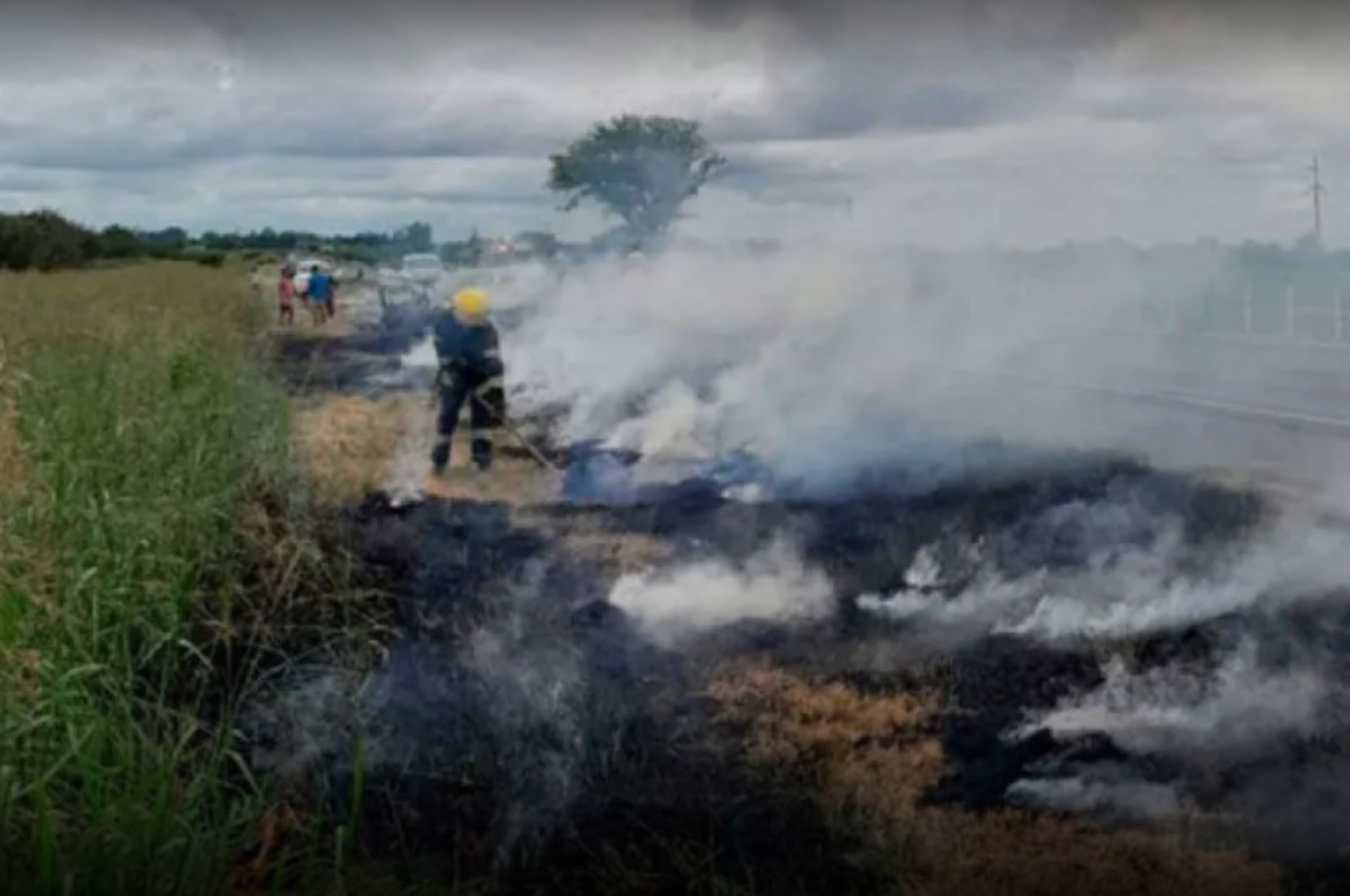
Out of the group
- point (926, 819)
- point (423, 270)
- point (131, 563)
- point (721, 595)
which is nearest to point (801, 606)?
point (721, 595)

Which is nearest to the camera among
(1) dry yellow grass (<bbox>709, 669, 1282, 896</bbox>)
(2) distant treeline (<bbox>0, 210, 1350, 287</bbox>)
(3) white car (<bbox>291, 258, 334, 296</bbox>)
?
(1) dry yellow grass (<bbox>709, 669, 1282, 896</bbox>)

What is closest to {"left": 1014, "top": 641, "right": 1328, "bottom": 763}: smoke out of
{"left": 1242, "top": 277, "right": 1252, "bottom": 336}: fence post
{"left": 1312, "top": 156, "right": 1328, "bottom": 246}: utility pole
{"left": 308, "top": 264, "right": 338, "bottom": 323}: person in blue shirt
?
{"left": 1242, "top": 277, "right": 1252, "bottom": 336}: fence post

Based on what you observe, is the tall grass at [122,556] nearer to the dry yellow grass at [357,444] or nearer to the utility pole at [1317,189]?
the dry yellow grass at [357,444]

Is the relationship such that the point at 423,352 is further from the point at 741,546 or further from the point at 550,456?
the point at 741,546

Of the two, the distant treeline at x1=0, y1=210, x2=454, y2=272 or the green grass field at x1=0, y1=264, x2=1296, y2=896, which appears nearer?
the green grass field at x1=0, y1=264, x2=1296, y2=896

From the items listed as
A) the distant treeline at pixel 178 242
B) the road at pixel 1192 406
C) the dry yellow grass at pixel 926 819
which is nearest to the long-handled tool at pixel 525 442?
the distant treeline at pixel 178 242

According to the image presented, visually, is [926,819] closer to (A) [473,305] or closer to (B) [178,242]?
(A) [473,305]

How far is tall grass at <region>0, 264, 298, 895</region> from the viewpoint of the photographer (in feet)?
7.95

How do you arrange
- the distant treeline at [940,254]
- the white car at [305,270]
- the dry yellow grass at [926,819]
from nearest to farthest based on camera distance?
the dry yellow grass at [926,819] < the distant treeline at [940,254] < the white car at [305,270]

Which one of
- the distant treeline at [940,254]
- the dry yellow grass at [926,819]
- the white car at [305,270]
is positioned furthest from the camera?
the white car at [305,270]

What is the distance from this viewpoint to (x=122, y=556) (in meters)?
2.59

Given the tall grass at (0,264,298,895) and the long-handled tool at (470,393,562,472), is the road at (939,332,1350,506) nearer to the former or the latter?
the long-handled tool at (470,393,562,472)

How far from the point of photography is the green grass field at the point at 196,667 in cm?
235

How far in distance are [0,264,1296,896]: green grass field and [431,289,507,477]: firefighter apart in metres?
0.09
